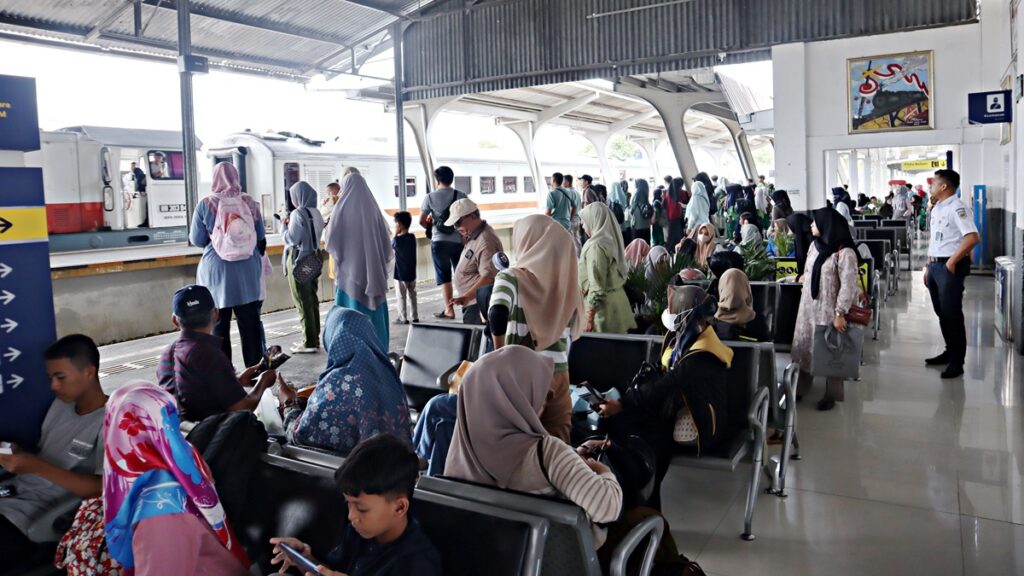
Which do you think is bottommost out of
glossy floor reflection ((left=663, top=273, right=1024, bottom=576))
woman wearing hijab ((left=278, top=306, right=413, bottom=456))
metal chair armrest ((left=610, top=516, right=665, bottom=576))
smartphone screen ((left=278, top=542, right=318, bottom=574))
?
glossy floor reflection ((left=663, top=273, right=1024, bottom=576))

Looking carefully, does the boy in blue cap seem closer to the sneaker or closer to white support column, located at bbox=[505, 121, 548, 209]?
the sneaker

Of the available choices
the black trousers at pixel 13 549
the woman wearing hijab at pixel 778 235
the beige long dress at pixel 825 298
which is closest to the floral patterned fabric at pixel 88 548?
the black trousers at pixel 13 549

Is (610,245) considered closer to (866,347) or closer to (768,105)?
(866,347)

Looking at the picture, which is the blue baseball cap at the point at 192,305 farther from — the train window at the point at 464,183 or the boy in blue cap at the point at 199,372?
the train window at the point at 464,183

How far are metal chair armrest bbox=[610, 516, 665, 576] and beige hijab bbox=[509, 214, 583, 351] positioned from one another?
50.2 inches

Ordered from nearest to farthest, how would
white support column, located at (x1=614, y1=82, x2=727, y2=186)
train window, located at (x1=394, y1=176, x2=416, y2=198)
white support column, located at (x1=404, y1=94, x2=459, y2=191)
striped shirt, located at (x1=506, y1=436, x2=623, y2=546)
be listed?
striped shirt, located at (x1=506, y1=436, x2=623, y2=546) → train window, located at (x1=394, y1=176, x2=416, y2=198) → white support column, located at (x1=404, y1=94, x2=459, y2=191) → white support column, located at (x1=614, y1=82, x2=727, y2=186)

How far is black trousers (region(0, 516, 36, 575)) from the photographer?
248 centimetres

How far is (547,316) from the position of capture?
11.5ft

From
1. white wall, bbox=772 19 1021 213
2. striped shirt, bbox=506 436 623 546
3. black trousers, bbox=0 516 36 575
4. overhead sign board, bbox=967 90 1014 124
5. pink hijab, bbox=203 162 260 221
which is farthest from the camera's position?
white wall, bbox=772 19 1021 213

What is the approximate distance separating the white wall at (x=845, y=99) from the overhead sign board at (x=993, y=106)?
1.84m

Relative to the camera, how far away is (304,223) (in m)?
7.13

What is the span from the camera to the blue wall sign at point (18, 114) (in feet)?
9.07

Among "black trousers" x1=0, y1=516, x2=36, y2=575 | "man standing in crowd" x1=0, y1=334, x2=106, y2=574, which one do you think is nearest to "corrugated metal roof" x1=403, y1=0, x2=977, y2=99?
"man standing in crowd" x1=0, y1=334, x2=106, y2=574

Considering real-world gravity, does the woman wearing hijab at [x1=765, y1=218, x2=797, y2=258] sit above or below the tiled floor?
above
